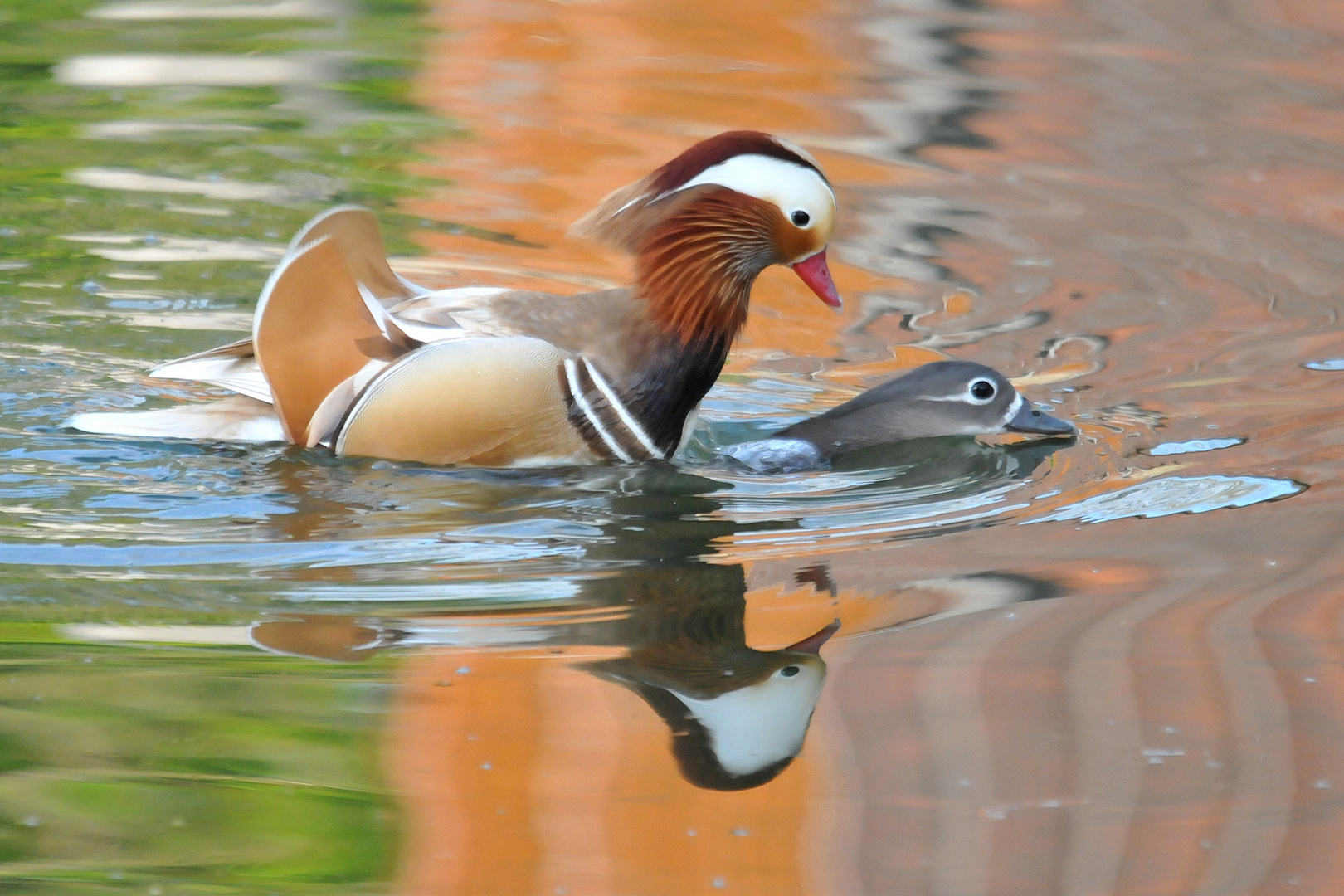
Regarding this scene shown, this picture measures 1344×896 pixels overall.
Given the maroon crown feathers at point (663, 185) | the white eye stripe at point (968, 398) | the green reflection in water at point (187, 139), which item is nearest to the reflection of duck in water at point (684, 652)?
the maroon crown feathers at point (663, 185)

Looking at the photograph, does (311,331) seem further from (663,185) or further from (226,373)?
(663,185)

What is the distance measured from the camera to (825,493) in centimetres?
417

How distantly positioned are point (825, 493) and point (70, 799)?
2.20 meters

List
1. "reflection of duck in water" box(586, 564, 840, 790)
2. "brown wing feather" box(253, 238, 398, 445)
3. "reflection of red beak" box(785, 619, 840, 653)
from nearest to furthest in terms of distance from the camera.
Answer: "reflection of duck in water" box(586, 564, 840, 790)
"reflection of red beak" box(785, 619, 840, 653)
"brown wing feather" box(253, 238, 398, 445)

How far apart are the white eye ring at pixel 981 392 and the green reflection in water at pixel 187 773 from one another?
2278 mm

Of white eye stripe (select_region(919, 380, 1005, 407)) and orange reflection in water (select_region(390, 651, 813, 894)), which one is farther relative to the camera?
white eye stripe (select_region(919, 380, 1005, 407))

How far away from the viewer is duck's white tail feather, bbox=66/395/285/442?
434 cm

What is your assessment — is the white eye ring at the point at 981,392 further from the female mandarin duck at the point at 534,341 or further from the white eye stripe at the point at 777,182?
the white eye stripe at the point at 777,182

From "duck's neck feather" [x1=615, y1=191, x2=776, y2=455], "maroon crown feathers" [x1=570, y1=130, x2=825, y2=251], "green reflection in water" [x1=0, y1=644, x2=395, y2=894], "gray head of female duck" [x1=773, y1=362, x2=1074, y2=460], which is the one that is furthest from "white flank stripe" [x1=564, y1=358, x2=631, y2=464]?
"green reflection in water" [x1=0, y1=644, x2=395, y2=894]

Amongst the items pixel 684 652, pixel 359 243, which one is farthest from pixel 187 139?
pixel 684 652

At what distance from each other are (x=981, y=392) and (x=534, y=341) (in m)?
1.37

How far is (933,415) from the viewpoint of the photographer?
463cm

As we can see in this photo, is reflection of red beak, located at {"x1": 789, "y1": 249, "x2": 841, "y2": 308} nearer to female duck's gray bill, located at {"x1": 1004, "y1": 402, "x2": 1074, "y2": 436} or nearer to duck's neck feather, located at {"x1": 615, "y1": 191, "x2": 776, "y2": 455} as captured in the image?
duck's neck feather, located at {"x1": 615, "y1": 191, "x2": 776, "y2": 455}

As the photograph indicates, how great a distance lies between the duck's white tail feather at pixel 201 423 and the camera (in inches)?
171
